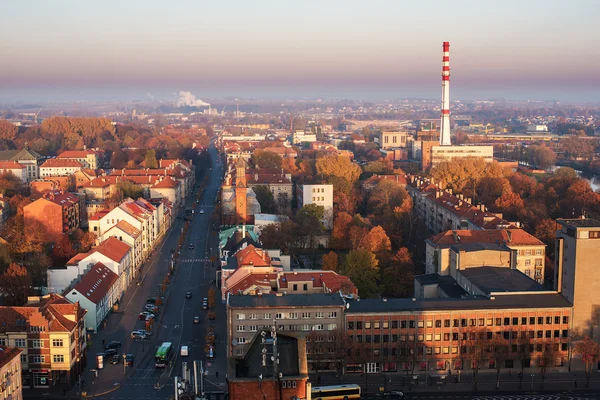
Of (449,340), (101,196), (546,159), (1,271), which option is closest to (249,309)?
(449,340)

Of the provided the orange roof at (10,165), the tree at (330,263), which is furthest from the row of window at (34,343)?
the orange roof at (10,165)

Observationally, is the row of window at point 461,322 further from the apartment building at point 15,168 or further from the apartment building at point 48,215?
the apartment building at point 15,168

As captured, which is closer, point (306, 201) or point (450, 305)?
point (450, 305)

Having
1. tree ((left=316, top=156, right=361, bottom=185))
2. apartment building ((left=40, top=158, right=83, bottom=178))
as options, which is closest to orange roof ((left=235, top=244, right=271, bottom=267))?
tree ((left=316, top=156, right=361, bottom=185))

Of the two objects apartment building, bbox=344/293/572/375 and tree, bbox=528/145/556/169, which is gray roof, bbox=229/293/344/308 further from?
tree, bbox=528/145/556/169

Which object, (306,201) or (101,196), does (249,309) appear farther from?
(101,196)

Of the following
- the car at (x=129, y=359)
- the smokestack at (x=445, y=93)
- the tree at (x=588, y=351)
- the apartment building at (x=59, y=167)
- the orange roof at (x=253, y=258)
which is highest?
the smokestack at (x=445, y=93)
